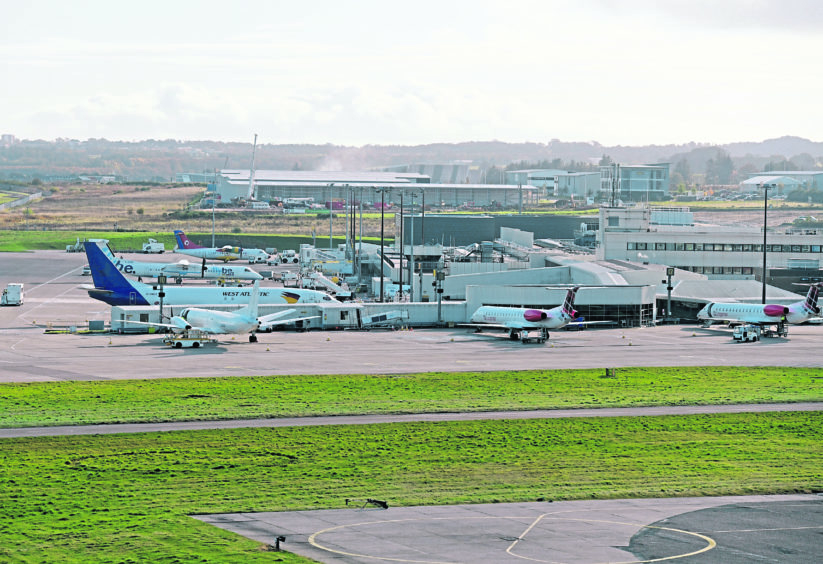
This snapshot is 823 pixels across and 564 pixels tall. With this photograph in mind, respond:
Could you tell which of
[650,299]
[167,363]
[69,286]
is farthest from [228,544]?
[69,286]

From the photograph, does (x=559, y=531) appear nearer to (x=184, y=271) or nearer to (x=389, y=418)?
(x=389, y=418)

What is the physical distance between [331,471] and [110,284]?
6640 centimetres

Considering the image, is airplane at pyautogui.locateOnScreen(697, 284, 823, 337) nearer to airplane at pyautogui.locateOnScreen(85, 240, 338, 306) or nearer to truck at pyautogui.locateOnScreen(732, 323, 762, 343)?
truck at pyautogui.locateOnScreen(732, 323, 762, 343)

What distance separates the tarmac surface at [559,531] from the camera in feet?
115

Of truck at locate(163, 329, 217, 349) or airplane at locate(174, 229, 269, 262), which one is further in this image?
airplane at locate(174, 229, 269, 262)

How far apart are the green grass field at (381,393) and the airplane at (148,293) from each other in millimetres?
37847

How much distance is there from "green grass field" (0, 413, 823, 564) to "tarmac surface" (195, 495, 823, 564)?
1193mm

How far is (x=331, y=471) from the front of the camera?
4644cm

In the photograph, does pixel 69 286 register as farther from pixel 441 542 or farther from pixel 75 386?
pixel 441 542

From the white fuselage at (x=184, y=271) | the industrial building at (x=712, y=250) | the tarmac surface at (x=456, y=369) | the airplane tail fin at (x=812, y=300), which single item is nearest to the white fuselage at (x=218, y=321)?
the tarmac surface at (x=456, y=369)

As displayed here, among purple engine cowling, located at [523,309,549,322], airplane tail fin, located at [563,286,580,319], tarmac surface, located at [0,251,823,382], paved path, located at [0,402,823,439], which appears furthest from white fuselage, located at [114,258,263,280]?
paved path, located at [0,402,823,439]

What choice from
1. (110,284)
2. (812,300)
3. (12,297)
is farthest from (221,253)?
(812,300)

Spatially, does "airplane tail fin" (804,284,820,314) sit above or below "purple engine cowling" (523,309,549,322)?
above

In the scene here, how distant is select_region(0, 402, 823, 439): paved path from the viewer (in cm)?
5429
